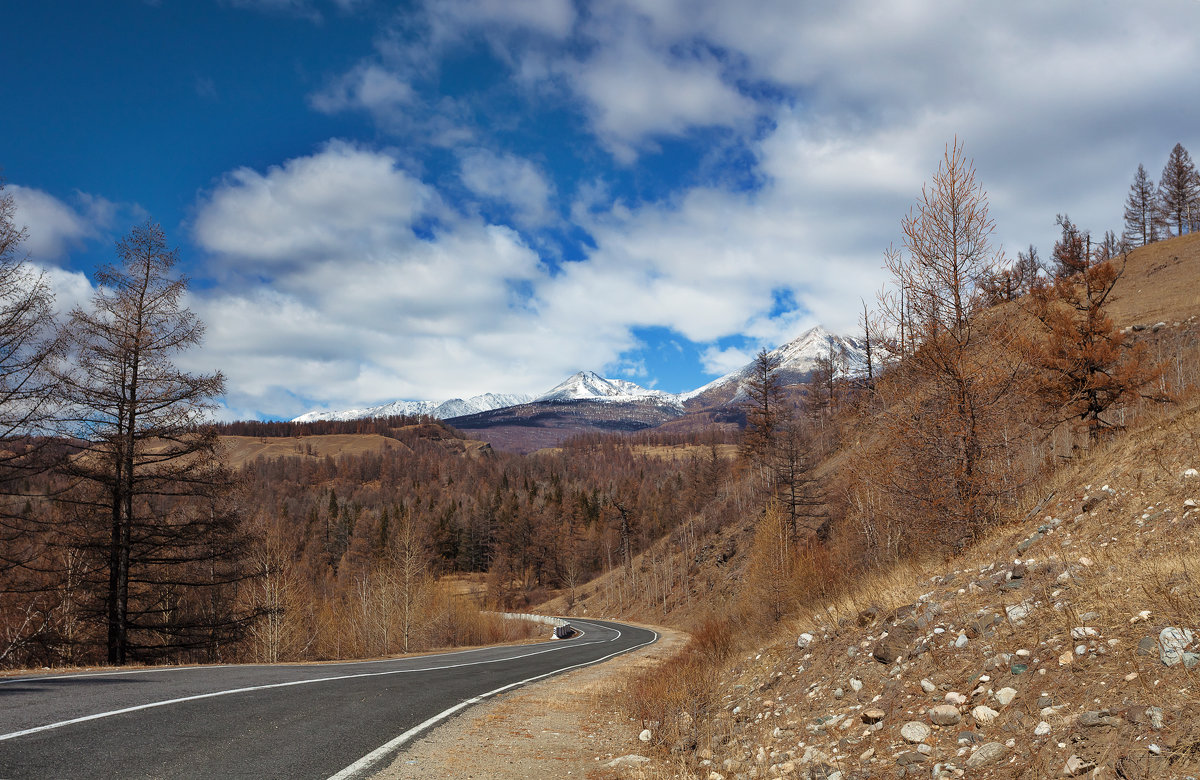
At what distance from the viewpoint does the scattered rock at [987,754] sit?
15.6ft

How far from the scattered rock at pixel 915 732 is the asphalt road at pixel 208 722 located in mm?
5394

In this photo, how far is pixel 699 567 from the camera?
66.8 m

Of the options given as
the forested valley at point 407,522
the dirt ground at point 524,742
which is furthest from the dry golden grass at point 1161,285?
the dirt ground at point 524,742

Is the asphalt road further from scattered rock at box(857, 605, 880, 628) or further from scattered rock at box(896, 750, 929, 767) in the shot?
scattered rock at box(857, 605, 880, 628)

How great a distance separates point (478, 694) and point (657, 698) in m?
4.10

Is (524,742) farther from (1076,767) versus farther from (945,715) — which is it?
(1076,767)

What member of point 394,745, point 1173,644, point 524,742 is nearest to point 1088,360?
point 1173,644

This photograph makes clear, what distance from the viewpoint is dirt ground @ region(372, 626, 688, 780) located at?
7.05m

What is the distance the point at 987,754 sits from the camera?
4777 millimetres

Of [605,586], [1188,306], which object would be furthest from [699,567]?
[1188,306]

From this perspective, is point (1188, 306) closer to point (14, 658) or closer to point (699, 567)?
point (699, 567)

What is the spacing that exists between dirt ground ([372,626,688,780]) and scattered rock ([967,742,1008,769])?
429 centimetres

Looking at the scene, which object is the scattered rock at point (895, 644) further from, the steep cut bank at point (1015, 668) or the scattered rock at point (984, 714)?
the scattered rock at point (984, 714)

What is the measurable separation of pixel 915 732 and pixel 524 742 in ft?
18.9
